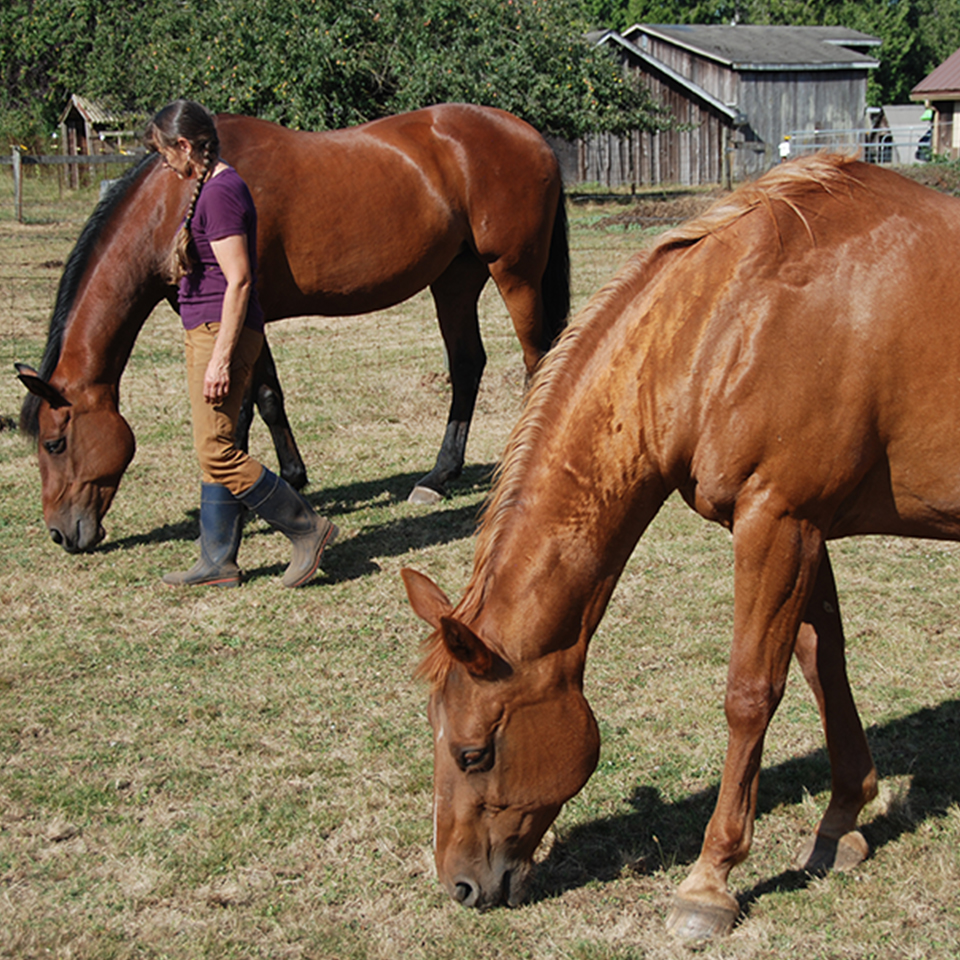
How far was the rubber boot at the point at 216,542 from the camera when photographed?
4691 millimetres

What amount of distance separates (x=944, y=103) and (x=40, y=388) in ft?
120

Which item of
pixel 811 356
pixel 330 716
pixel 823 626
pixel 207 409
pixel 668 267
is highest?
pixel 668 267

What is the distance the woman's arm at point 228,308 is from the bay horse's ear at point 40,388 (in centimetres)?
95

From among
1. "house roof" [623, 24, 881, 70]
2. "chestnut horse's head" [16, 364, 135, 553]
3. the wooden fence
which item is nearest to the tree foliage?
the wooden fence

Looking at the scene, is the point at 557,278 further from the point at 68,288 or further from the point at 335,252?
the point at 68,288

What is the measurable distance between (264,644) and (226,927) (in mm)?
1761

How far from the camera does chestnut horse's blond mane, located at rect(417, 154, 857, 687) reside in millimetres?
2412

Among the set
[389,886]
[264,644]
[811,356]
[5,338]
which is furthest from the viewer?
[5,338]

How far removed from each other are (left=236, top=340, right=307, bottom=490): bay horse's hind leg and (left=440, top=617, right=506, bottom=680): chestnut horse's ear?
364 centimetres

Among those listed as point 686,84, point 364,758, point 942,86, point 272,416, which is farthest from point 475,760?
point 942,86

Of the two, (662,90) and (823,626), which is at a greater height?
(662,90)

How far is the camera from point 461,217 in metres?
5.89

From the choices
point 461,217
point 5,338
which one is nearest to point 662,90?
point 5,338

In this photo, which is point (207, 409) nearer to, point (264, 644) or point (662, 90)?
point (264, 644)
